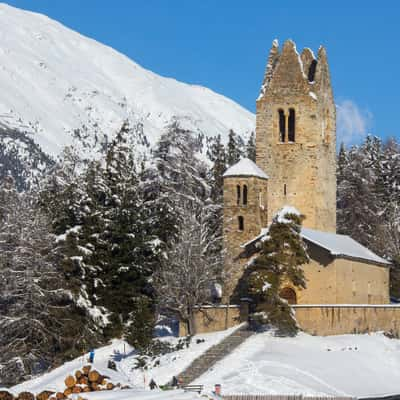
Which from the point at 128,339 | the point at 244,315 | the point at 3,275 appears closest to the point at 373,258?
the point at 244,315

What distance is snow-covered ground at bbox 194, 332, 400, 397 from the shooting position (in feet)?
116

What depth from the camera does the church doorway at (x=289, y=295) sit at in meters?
47.4

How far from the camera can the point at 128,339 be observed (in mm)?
44344

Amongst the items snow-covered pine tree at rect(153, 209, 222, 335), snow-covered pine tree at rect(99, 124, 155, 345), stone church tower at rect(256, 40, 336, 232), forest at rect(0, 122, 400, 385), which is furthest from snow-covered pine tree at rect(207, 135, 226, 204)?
snow-covered pine tree at rect(153, 209, 222, 335)

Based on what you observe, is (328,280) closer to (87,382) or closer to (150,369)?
(150,369)

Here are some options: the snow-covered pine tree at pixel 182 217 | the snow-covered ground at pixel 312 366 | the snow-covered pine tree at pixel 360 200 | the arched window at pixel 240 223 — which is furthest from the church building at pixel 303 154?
the snow-covered pine tree at pixel 360 200

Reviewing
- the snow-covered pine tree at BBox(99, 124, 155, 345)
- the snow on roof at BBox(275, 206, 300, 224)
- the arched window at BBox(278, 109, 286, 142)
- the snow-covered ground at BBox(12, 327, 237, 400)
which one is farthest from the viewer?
the arched window at BBox(278, 109, 286, 142)

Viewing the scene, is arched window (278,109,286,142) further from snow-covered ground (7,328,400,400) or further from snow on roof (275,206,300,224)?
snow-covered ground (7,328,400,400)

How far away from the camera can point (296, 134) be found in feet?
176

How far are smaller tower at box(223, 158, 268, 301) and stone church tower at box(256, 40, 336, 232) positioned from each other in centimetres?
442

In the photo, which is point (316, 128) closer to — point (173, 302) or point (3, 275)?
point (173, 302)

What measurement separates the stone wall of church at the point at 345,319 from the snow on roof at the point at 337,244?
313 cm

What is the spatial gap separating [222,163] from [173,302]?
2431 centimetres

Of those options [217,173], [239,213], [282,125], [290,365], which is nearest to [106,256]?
[239,213]
